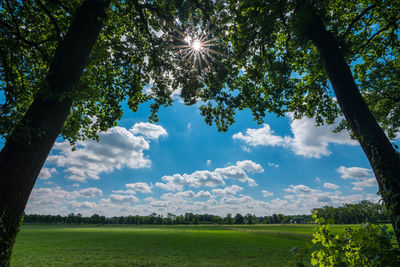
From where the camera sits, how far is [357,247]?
10.2 feet

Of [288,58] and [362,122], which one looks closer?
[362,122]

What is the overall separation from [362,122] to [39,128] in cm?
688

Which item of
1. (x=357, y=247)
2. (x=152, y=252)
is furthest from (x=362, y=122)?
(x=152, y=252)

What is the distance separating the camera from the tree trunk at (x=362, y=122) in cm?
362

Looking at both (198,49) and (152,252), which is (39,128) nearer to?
(198,49)

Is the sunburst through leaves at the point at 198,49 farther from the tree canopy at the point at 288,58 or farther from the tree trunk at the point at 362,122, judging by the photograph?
the tree trunk at the point at 362,122

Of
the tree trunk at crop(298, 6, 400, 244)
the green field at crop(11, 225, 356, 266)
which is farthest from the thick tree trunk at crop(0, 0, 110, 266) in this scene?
the green field at crop(11, 225, 356, 266)

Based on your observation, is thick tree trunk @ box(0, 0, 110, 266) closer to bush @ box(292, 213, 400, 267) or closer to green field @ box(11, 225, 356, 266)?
bush @ box(292, 213, 400, 267)

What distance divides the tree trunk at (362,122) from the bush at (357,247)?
2.30ft

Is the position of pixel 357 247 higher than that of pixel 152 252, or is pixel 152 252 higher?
pixel 357 247

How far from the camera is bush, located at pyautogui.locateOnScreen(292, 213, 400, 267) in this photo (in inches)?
109

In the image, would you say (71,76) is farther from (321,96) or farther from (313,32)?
(321,96)

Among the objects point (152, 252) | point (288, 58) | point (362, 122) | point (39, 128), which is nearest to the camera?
point (39, 128)

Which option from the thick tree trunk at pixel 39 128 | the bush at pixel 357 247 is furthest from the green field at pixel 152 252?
the thick tree trunk at pixel 39 128
